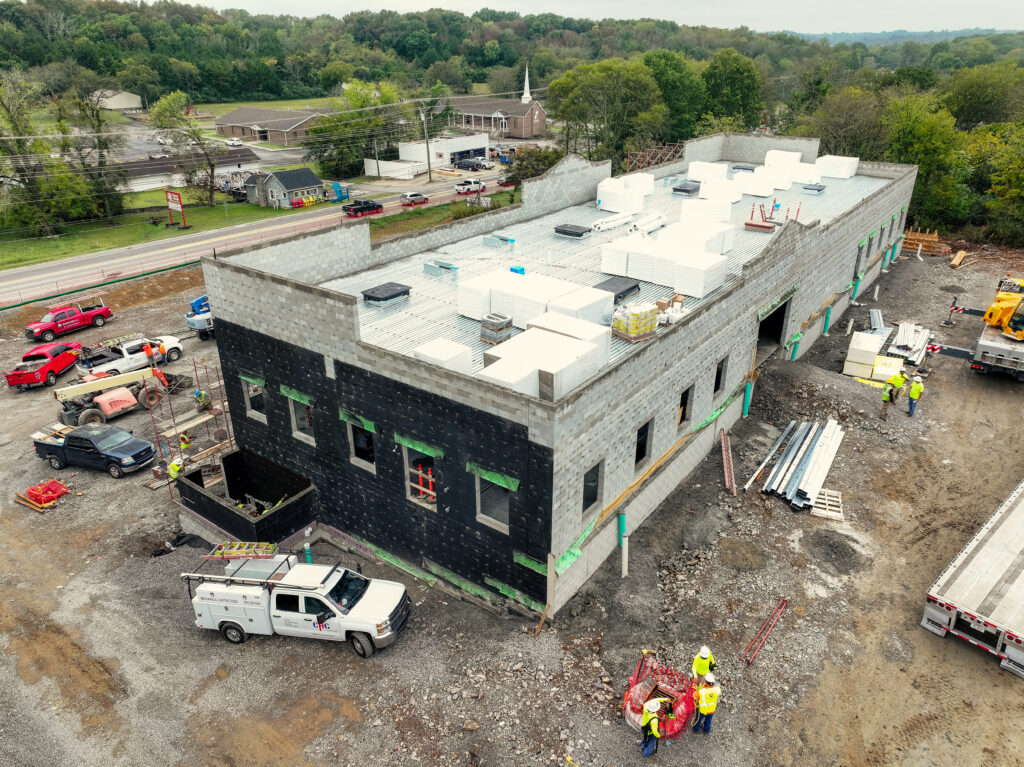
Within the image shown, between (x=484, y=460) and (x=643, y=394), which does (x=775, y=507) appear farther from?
(x=484, y=460)

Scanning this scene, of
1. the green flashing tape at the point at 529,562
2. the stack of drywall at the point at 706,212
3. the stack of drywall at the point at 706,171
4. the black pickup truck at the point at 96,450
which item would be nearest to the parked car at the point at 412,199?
the stack of drywall at the point at 706,171

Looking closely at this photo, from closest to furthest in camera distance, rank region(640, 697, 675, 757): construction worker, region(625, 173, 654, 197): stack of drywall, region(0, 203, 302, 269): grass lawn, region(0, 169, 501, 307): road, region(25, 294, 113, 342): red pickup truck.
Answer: region(640, 697, 675, 757): construction worker
region(625, 173, 654, 197): stack of drywall
region(25, 294, 113, 342): red pickup truck
region(0, 169, 501, 307): road
region(0, 203, 302, 269): grass lawn

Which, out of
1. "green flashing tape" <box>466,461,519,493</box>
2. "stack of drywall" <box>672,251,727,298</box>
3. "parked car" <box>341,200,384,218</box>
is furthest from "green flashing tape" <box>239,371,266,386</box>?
"parked car" <box>341,200,384,218</box>

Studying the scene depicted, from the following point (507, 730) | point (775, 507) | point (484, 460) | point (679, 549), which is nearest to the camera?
point (507, 730)

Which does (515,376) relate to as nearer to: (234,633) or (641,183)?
(234,633)

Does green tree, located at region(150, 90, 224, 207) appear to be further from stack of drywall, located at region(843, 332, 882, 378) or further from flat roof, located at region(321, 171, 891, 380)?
stack of drywall, located at region(843, 332, 882, 378)

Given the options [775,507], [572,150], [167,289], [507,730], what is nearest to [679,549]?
[775,507]

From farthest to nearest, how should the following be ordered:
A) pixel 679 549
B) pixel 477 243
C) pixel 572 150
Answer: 1. pixel 572 150
2. pixel 477 243
3. pixel 679 549
